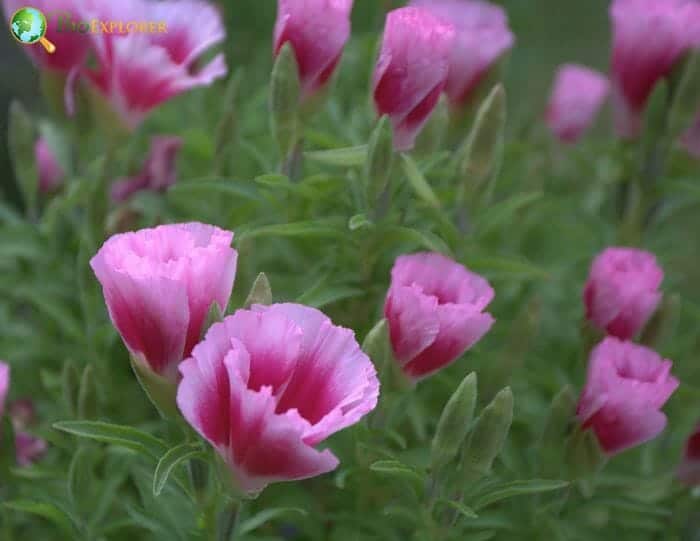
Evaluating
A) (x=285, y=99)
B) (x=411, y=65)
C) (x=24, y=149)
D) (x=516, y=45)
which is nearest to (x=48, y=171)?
(x=24, y=149)

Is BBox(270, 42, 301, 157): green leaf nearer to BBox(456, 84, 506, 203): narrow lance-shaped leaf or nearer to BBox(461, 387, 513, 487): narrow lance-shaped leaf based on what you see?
BBox(456, 84, 506, 203): narrow lance-shaped leaf

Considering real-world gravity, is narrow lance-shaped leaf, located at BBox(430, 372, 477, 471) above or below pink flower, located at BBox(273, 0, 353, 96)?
below

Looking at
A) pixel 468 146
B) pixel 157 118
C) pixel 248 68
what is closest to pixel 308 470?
pixel 468 146

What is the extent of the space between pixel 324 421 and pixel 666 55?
614 millimetres

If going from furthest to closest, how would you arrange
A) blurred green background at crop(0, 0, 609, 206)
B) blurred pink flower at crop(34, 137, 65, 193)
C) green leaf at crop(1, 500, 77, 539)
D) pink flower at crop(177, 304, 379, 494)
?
1. blurred green background at crop(0, 0, 609, 206)
2. blurred pink flower at crop(34, 137, 65, 193)
3. green leaf at crop(1, 500, 77, 539)
4. pink flower at crop(177, 304, 379, 494)

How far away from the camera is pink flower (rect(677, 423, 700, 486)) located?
2.92 feet

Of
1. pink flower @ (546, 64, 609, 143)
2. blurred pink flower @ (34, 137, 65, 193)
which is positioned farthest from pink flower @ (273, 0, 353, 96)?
pink flower @ (546, 64, 609, 143)

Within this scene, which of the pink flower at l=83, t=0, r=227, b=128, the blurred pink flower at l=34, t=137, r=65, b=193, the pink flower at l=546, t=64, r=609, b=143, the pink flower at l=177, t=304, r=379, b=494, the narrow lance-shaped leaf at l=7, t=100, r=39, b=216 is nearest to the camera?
the pink flower at l=177, t=304, r=379, b=494

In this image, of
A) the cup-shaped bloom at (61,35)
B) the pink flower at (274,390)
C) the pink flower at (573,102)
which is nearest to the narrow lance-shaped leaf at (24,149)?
the cup-shaped bloom at (61,35)

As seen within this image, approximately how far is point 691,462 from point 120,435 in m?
0.53

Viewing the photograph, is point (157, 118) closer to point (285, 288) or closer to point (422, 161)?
point (285, 288)

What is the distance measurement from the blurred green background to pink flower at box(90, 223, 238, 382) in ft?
2.35

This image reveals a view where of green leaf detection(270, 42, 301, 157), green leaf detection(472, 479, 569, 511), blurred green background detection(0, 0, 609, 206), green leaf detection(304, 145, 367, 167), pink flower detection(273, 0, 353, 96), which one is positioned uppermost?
pink flower detection(273, 0, 353, 96)

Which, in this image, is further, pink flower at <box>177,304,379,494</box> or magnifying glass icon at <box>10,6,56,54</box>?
magnifying glass icon at <box>10,6,56,54</box>
